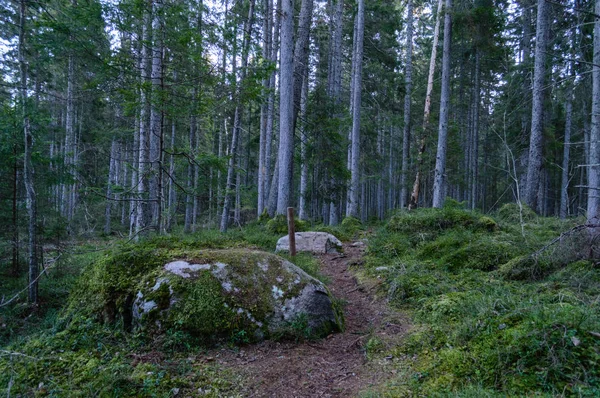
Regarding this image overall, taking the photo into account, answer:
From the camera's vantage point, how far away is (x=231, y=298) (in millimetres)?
3604

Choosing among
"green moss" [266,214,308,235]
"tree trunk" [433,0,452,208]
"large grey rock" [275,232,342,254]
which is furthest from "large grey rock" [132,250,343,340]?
"tree trunk" [433,0,452,208]

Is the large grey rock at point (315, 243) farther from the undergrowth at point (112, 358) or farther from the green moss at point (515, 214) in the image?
the green moss at point (515, 214)

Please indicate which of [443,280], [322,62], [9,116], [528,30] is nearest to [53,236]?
[9,116]

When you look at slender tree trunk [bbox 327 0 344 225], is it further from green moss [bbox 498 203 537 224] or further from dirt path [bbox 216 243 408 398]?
dirt path [bbox 216 243 408 398]

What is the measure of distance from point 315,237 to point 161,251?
16.8 feet

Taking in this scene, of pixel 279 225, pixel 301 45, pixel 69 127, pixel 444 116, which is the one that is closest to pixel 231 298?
pixel 279 225

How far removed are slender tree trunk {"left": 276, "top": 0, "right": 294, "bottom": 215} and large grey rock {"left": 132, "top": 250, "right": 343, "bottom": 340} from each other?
21.8ft

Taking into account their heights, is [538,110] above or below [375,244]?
above

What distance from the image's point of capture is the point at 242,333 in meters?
3.47

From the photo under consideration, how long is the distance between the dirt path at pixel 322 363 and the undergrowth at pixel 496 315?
0.94 ft

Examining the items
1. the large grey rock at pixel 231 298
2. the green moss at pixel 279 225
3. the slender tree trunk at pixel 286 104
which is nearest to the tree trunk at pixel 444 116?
the slender tree trunk at pixel 286 104

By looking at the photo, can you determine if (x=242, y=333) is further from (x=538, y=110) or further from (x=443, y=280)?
(x=538, y=110)

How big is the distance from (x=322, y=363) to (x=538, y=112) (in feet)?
40.9

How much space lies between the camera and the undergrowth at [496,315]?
2.18 meters
